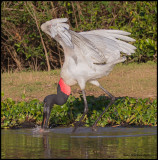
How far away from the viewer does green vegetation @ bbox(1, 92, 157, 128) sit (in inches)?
254

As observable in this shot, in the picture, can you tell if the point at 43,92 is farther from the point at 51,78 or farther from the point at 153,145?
the point at 153,145

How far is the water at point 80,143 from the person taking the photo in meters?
4.29

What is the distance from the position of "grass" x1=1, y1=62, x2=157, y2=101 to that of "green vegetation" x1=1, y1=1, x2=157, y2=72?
114cm

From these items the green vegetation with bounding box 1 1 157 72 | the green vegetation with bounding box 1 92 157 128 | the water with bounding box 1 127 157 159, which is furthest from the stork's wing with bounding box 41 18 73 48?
the green vegetation with bounding box 1 1 157 72

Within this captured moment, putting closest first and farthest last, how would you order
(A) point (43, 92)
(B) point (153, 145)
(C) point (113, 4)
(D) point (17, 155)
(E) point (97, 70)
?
1. (D) point (17, 155)
2. (B) point (153, 145)
3. (E) point (97, 70)
4. (A) point (43, 92)
5. (C) point (113, 4)

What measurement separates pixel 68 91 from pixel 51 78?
2.71m

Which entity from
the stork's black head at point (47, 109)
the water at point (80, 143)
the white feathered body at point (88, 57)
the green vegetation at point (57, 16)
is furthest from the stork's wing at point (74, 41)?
the green vegetation at point (57, 16)

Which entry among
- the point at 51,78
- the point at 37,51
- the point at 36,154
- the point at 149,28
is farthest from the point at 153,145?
the point at 37,51

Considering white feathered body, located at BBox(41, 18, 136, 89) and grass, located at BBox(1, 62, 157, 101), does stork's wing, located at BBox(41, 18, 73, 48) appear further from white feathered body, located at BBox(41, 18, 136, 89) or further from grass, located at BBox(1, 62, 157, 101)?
grass, located at BBox(1, 62, 157, 101)

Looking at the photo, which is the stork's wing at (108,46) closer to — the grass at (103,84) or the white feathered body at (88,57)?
the white feathered body at (88,57)

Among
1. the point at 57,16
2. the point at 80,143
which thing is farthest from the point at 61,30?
the point at 57,16

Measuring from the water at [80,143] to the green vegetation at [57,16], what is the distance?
490cm

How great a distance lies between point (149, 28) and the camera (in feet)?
35.0

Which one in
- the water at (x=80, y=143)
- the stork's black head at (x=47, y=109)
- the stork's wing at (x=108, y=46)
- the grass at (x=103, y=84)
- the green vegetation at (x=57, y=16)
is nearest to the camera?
the water at (x=80, y=143)
